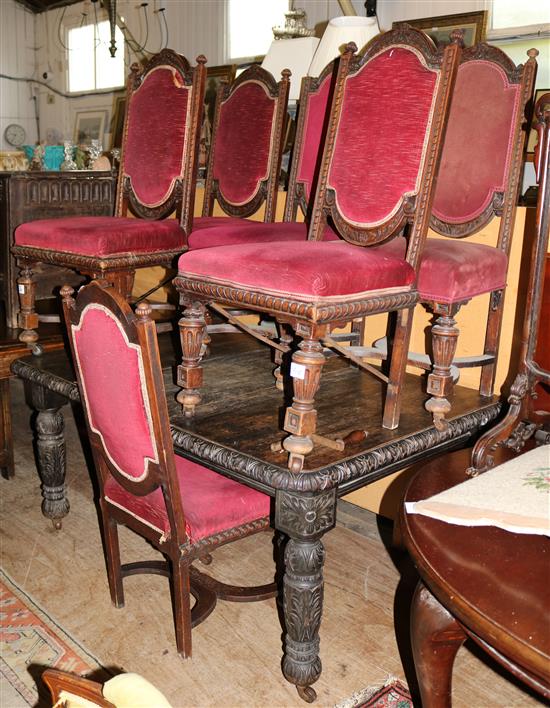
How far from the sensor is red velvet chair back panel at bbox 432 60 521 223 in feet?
7.33

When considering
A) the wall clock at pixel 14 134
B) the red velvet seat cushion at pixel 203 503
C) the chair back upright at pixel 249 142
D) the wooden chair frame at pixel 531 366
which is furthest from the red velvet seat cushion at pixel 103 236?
the wall clock at pixel 14 134

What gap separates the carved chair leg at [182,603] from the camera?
1.78 metres

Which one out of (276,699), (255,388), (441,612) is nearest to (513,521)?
(441,612)

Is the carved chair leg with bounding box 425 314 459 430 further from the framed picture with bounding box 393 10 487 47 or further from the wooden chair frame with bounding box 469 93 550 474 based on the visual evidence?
the framed picture with bounding box 393 10 487 47

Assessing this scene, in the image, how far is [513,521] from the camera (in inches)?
38.6

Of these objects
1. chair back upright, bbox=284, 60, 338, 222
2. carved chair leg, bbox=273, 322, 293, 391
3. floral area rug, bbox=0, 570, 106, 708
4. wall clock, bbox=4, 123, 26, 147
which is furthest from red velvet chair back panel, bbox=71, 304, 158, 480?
wall clock, bbox=4, 123, 26, 147

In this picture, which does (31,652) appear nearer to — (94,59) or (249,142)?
(249,142)

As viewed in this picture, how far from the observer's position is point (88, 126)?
8320mm

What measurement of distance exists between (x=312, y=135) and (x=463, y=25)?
1.42 m

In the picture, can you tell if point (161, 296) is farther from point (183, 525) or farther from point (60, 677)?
point (60, 677)

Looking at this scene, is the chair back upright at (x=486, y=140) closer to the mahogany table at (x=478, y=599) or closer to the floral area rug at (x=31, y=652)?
the mahogany table at (x=478, y=599)

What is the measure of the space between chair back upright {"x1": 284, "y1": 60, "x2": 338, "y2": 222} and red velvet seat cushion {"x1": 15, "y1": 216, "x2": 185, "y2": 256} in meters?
0.51

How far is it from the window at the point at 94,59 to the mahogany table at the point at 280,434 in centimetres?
589

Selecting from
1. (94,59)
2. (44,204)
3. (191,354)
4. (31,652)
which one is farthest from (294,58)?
(94,59)
